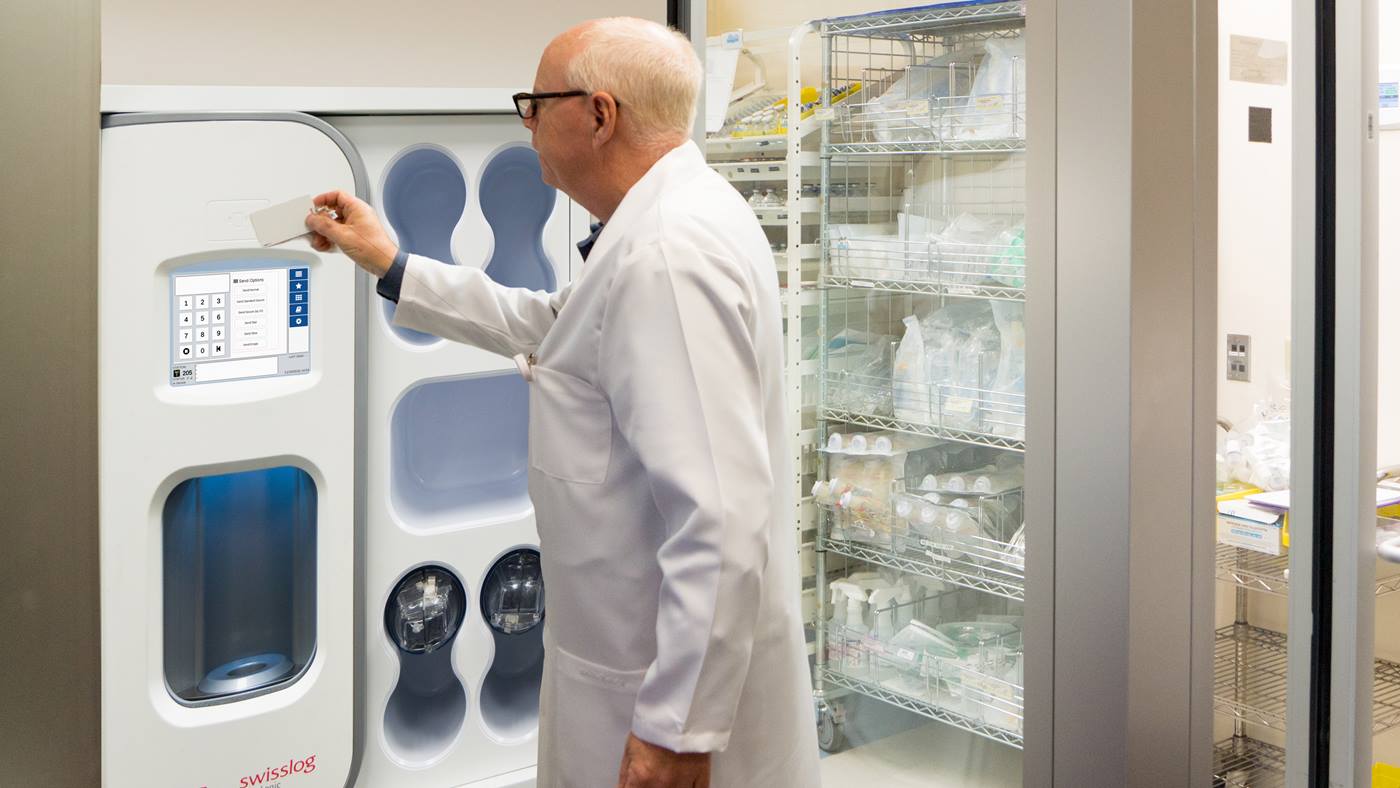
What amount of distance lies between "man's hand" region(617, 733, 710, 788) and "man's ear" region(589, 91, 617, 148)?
2.38 feet

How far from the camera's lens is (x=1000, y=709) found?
6.63ft

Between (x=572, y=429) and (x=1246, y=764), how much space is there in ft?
3.05

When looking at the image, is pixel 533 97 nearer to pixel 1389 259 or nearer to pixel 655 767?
pixel 655 767

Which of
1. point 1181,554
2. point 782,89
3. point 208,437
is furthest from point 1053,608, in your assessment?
point 782,89

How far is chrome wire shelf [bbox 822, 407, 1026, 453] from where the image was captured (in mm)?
2002

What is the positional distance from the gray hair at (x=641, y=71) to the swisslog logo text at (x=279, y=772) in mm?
998

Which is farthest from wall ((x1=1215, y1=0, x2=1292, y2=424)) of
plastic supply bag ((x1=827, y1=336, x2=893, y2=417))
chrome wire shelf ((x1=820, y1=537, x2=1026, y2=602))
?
plastic supply bag ((x1=827, y1=336, x2=893, y2=417))

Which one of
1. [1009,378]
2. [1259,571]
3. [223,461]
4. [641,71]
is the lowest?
[1259,571]

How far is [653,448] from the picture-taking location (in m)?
1.26

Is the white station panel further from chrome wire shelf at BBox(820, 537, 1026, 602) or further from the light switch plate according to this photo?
the light switch plate

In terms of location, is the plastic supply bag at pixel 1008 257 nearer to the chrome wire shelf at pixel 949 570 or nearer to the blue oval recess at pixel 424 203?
the chrome wire shelf at pixel 949 570

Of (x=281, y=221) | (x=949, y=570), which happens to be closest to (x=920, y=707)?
(x=949, y=570)

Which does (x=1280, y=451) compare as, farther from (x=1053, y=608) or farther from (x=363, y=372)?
(x=363, y=372)

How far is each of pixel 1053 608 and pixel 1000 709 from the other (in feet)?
2.66
